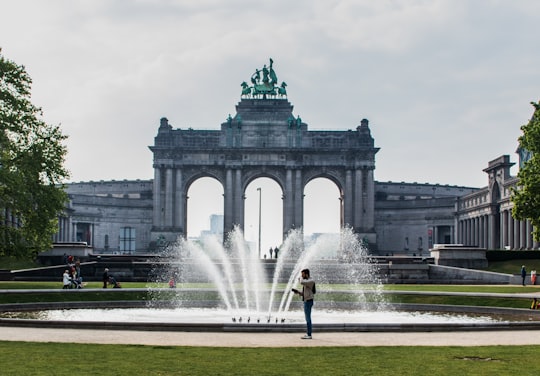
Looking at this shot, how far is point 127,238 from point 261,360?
11537 cm

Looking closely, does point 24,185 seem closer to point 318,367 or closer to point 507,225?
point 318,367

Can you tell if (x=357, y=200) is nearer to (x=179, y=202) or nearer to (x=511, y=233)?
(x=179, y=202)

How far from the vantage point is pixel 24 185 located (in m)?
44.8

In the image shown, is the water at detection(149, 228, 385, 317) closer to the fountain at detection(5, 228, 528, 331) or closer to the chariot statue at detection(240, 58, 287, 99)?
the fountain at detection(5, 228, 528, 331)

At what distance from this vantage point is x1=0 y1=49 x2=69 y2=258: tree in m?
45.0

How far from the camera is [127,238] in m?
130

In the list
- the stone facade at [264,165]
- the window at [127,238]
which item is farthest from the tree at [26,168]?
the window at [127,238]

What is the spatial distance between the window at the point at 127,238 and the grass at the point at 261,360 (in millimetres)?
111699

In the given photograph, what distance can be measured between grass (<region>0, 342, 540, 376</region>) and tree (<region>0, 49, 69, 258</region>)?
27122mm

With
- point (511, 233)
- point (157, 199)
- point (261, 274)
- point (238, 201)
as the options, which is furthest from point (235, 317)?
point (157, 199)

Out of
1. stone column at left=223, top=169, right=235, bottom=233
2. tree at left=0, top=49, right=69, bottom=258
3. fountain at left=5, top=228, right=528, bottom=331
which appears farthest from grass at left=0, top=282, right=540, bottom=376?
stone column at left=223, top=169, right=235, bottom=233

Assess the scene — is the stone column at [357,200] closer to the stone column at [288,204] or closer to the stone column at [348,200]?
the stone column at [348,200]

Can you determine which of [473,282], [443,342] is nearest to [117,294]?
[443,342]

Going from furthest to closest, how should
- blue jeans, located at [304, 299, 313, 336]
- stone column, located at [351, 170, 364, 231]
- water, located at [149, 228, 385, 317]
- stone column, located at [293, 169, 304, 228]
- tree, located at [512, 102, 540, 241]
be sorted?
1. stone column, located at [351, 170, 364, 231]
2. stone column, located at [293, 169, 304, 228]
3. tree, located at [512, 102, 540, 241]
4. water, located at [149, 228, 385, 317]
5. blue jeans, located at [304, 299, 313, 336]
